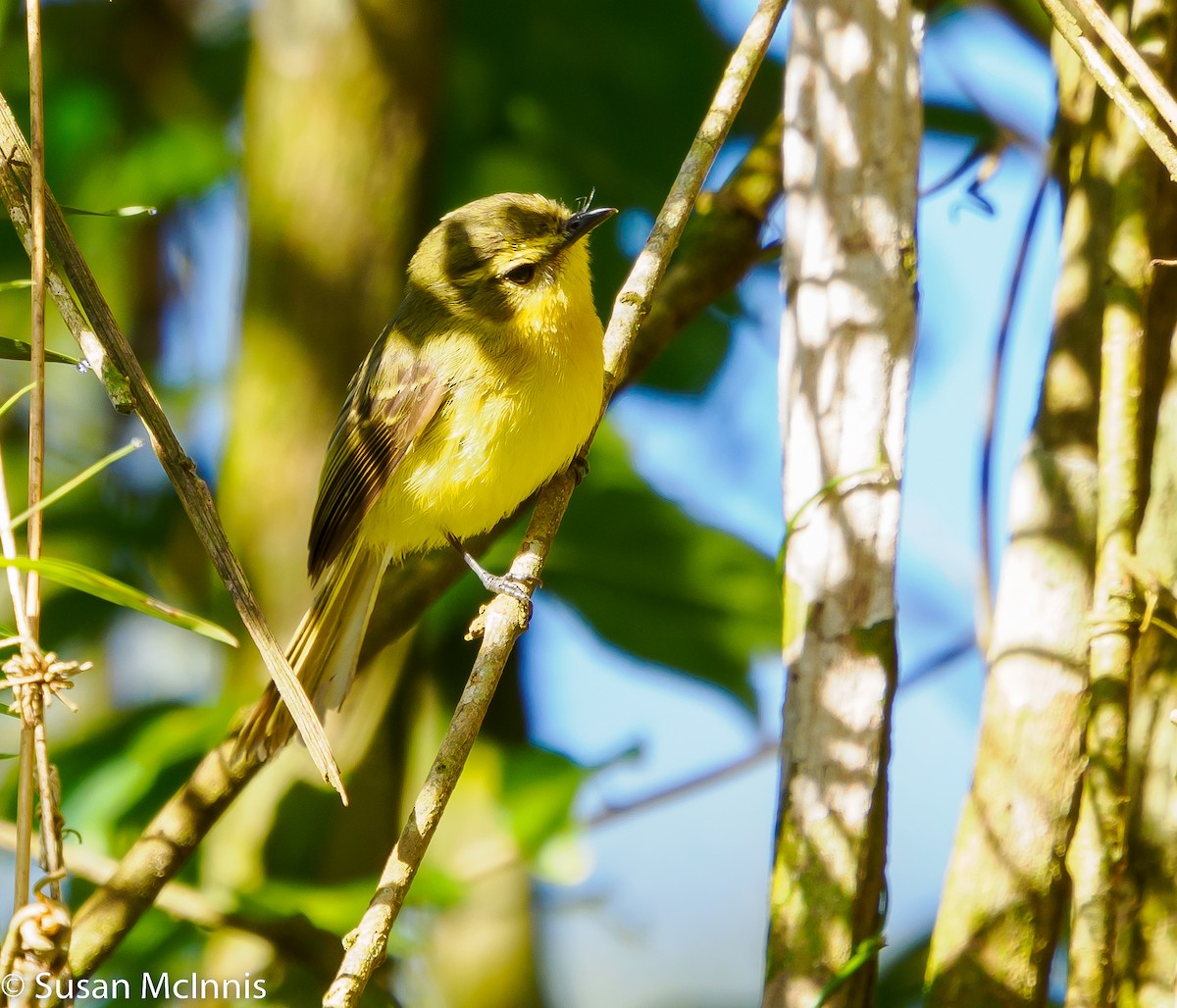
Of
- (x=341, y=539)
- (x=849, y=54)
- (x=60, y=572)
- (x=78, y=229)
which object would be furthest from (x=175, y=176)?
(x=60, y=572)

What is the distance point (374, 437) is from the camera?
3.52 meters

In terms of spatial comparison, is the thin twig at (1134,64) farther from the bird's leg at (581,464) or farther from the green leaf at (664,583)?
the green leaf at (664,583)

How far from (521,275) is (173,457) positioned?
1.88 m

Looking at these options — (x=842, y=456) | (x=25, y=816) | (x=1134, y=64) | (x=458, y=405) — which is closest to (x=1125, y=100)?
(x=1134, y=64)

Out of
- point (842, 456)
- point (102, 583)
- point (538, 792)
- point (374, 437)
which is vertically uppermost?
point (374, 437)

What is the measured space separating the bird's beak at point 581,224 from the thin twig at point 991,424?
1.07m

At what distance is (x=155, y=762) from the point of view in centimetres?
323

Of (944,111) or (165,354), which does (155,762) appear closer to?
(165,354)

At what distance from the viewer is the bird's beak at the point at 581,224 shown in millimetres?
3408

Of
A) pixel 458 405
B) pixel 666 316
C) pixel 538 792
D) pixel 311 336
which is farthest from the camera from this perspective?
pixel 311 336

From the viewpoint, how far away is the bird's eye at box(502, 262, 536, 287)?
357 cm

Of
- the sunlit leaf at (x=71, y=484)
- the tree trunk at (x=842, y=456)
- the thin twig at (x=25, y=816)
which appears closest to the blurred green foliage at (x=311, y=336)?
the tree trunk at (x=842, y=456)

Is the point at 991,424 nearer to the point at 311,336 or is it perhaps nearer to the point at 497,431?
the point at 497,431

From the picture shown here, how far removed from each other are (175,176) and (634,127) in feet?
5.28
